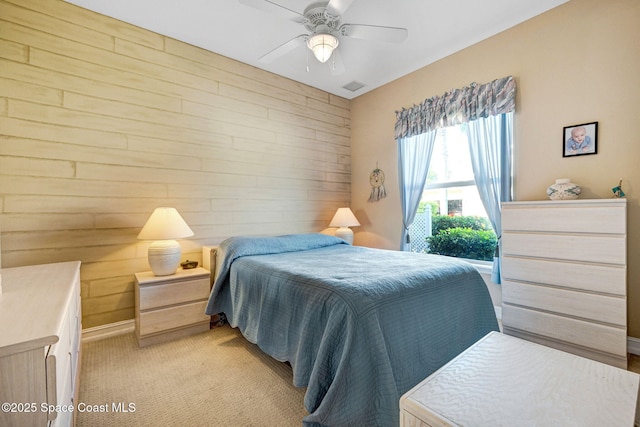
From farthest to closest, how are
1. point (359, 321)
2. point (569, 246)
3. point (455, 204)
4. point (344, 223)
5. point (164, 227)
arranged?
1. point (344, 223)
2. point (455, 204)
3. point (164, 227)
4. point (569, 246)
5. point (359, 321)

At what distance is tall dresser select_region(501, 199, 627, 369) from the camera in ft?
6.24

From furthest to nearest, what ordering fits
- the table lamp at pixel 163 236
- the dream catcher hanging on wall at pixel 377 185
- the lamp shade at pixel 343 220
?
1. the dream catcher hanging on wall at pixel 377 185
2. the lamp shade at pixel 343 220
3. the table lamp at pixel 163 236

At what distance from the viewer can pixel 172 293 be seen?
239cm

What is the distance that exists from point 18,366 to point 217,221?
2.34 metres

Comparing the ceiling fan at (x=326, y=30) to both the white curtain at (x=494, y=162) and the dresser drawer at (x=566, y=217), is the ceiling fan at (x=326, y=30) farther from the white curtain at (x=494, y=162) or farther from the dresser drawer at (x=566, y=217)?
the dresser drawer at (x=566, y=217)

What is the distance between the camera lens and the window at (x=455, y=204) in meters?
3.06

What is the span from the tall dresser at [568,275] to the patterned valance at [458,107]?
1.04m

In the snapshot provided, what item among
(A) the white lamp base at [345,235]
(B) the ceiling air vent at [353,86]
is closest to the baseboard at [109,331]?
(A) the white lamp base at [345,235]

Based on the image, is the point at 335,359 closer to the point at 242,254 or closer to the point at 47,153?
the point at 242,254

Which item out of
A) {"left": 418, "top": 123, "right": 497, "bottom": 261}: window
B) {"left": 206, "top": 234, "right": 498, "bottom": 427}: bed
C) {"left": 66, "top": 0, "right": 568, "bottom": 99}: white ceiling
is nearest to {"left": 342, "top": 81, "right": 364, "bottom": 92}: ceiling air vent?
{"left": 66, "top": 0, "right": 568, "bottom": 99}: white ceiling

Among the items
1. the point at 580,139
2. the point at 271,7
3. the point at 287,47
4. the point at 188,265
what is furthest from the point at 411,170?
the point at 188,265

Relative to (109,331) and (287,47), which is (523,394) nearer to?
(287,47)

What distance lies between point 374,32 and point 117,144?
7.69 ft

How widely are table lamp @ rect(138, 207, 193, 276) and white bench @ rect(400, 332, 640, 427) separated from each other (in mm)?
2090
